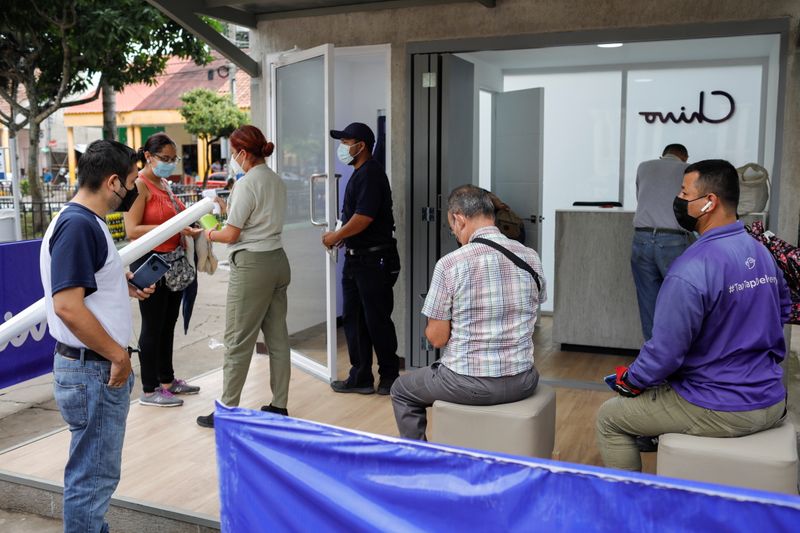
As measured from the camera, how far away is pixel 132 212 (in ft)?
15.2

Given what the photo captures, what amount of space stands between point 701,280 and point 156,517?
2.48m

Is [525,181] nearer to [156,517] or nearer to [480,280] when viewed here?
[480,280]

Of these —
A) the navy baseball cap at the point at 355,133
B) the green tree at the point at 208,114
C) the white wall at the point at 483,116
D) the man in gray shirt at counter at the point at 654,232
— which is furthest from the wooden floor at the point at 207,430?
the green tree at the point at 208,114

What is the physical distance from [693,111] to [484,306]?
5262 millimetres

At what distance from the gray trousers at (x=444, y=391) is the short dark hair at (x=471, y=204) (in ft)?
2.18

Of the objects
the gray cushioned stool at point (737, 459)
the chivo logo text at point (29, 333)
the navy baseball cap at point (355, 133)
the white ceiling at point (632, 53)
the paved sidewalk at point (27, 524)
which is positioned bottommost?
the paved sidewalk at point (27, 524)

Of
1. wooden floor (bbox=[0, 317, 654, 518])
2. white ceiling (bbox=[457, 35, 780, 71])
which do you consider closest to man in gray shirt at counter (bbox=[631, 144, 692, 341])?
wooden floor (bbox=[0, 317, 654, 518])

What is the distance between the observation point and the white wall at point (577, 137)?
7.73 meters

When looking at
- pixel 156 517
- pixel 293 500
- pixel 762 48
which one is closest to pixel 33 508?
pixel 156 517

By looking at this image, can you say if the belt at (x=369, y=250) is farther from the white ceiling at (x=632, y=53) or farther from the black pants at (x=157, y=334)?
the white ceiling at (x=632, y=53)

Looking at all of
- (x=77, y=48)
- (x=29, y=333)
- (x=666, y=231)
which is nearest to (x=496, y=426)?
(x=666, y=231)

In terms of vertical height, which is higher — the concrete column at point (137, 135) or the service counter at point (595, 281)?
the concrete column at point (137, 135)

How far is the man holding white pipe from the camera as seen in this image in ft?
8.54

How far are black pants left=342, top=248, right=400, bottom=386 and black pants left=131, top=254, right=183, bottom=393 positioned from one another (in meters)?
1.10
